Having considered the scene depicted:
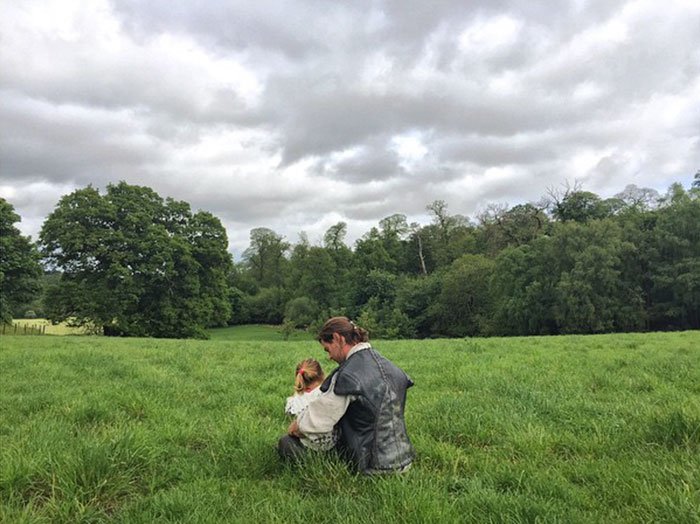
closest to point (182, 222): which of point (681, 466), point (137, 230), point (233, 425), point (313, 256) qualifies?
point (137, 230)

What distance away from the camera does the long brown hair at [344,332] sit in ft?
14.4

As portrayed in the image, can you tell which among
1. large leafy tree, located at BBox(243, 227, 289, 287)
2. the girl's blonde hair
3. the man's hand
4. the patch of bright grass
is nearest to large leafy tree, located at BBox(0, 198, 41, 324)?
the patch of bright grass

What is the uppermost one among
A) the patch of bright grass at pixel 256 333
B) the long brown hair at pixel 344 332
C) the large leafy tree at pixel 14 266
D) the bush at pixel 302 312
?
the large leafy tree at pixel 14 266

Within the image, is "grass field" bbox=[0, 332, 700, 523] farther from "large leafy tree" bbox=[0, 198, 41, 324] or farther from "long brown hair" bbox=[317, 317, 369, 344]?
"large leafy tree" bbox=[0, 198, 41, 324]

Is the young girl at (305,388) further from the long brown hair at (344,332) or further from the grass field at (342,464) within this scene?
the long brown hair at (344,332)

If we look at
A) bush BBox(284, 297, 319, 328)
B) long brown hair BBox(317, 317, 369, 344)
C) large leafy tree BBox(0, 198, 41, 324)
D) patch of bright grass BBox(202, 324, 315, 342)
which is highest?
large leafy tree BBox(0, 198, 41, 324)

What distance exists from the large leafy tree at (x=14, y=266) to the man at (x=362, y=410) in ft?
121

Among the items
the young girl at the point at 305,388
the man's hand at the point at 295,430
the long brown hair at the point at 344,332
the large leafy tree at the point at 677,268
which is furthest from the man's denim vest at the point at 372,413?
the large leafy tree at the point at 677,268

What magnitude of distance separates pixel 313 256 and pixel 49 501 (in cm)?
7483

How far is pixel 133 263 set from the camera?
39.5 metres

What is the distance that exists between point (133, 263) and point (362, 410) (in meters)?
39.7

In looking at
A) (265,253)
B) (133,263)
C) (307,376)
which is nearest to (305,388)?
(307,376)

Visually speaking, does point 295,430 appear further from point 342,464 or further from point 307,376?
point 307,376

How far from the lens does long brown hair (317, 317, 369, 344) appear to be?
439cm
